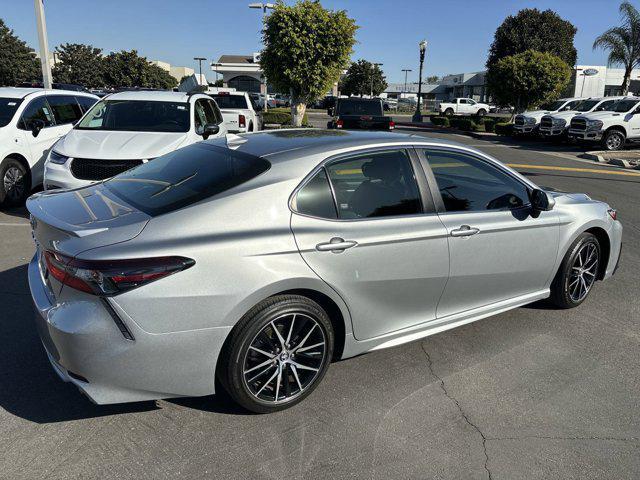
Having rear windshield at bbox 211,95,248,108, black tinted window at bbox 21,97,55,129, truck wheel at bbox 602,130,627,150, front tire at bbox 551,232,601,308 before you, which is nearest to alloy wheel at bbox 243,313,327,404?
front tire at bbox 551,232,601,308

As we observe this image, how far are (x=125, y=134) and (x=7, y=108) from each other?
2150mm

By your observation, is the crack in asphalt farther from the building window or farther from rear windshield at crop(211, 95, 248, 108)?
the building window

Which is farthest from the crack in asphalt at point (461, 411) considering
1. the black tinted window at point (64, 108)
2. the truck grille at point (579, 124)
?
the truck grille at point (579, 124)

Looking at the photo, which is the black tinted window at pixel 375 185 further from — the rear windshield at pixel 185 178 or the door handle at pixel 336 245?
the rear windshield at pixel 185 178

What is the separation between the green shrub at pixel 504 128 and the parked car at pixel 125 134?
21.0 metres

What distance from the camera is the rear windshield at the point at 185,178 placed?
305 cm

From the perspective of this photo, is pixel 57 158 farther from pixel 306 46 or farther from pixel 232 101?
pixel 306 46

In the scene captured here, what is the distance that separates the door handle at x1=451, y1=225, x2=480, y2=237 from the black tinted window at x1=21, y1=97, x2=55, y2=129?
753 cm

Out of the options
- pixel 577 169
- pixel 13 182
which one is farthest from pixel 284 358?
pixel 577 169

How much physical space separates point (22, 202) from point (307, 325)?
22.9ft

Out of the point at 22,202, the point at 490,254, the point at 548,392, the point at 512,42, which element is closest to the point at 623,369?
the point at 548,392

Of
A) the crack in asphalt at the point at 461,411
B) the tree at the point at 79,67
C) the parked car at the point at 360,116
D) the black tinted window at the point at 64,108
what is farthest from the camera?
the tree at the point at 79,67

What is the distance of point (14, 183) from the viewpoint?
802 centimetres

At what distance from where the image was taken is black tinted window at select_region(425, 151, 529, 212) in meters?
3.79
